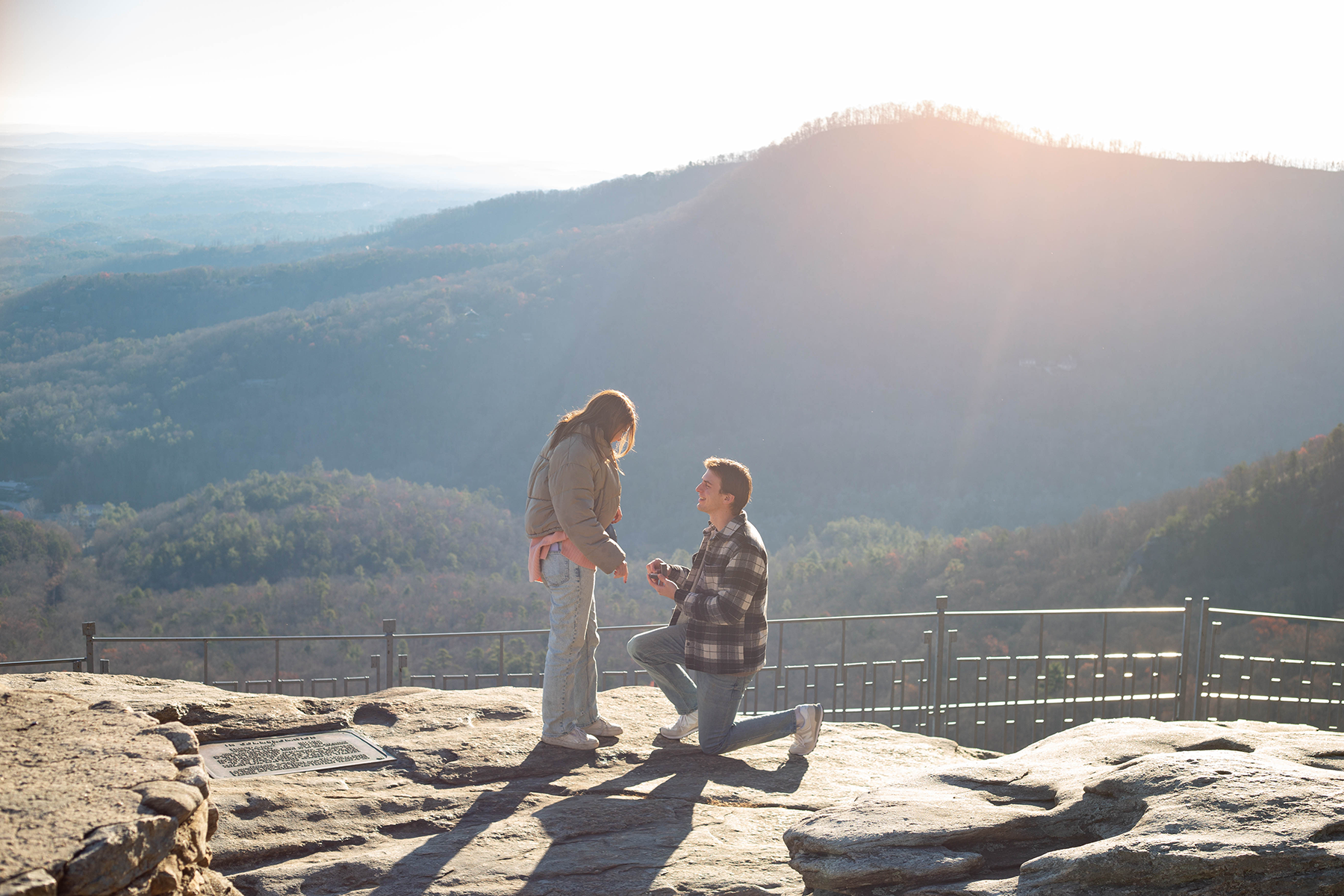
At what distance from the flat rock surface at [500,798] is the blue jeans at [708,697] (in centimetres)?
16

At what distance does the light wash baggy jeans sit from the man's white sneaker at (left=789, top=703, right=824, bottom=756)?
117 centimetres

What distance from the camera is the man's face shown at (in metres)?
4.62

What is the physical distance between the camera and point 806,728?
496 cm

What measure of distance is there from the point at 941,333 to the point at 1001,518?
18.2 meters

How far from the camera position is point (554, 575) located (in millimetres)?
4602

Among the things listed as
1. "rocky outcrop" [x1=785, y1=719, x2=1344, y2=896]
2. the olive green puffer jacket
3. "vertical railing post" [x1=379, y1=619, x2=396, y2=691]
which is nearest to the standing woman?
the olive green puffer jacket

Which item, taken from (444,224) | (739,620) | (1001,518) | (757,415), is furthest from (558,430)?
(444,224)

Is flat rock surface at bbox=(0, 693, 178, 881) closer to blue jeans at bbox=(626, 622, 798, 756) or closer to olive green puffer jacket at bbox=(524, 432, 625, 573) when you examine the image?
olive green puffer jacket at bbox=(524, 432, 625, 573)

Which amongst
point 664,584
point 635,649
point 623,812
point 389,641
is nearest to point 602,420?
point 664,584

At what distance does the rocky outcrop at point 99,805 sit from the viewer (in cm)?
224

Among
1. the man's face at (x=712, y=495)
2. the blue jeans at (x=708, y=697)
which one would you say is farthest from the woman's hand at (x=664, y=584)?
the man's face at (x=712, y=495)

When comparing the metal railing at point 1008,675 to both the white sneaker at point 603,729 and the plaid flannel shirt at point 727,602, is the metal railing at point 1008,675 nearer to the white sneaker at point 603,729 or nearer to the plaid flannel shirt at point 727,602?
the white sneaker at point 603,729

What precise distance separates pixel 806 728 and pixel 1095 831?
1.76m

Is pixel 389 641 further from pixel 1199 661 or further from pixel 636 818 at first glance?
pixel 1199 661
